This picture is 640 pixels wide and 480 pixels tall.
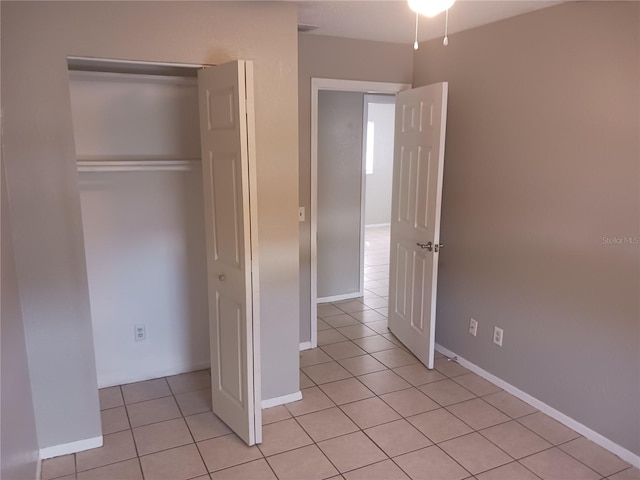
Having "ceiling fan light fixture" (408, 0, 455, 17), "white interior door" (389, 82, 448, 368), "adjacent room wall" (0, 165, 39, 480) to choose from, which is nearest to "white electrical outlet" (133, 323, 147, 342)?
"adjacent room wall" (0, 165, 39, 480)

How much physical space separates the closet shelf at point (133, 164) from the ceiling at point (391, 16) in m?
1.16

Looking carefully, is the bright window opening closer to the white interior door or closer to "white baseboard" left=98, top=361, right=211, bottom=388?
the white interior door

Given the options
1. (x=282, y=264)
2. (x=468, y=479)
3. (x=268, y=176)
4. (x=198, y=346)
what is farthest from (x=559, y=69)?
(x=198, y=346)

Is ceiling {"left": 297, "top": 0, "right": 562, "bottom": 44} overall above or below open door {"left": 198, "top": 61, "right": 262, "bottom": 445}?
above

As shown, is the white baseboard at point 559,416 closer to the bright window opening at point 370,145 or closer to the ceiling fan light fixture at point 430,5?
the ceiling fan light fixture at point 430,5

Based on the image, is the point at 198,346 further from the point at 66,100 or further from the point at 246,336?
the point at 66,100

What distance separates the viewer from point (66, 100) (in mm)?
2258

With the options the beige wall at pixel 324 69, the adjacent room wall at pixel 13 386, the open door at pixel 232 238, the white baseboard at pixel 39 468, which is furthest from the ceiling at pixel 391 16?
the white baseboard at pixel 39 468

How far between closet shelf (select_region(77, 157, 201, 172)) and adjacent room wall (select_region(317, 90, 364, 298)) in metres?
1.82

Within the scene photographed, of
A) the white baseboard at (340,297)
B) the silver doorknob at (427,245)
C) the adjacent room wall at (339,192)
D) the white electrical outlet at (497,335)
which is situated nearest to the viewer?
the white electrical outlet at (497,335)

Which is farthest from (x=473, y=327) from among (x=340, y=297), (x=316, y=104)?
(x=316, y=104)

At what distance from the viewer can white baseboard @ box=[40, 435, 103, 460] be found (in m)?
2.51

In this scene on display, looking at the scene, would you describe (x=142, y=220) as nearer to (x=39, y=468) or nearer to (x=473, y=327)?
(x=39, y=468)

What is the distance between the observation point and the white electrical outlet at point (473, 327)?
342 cm
